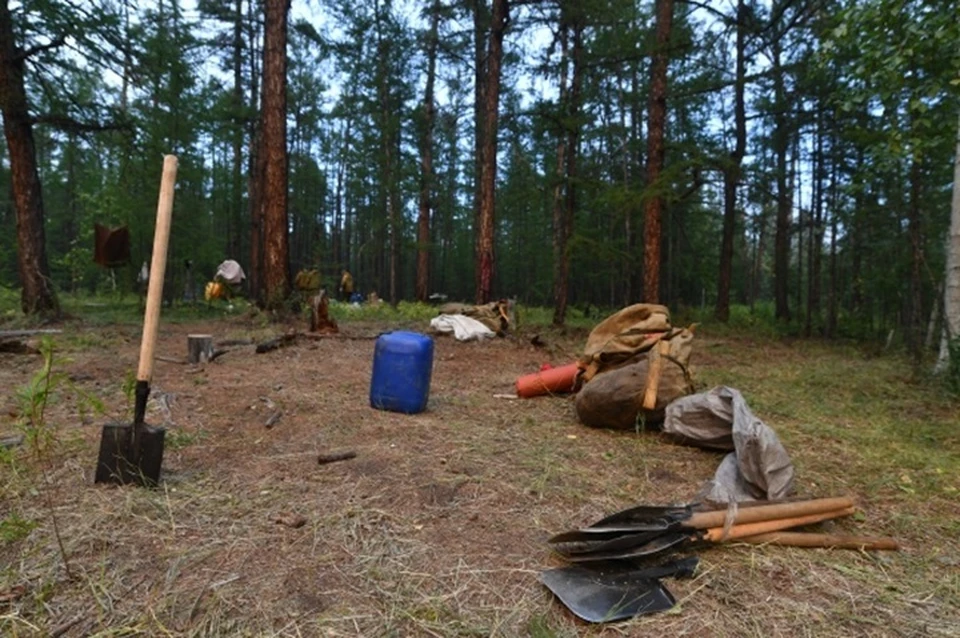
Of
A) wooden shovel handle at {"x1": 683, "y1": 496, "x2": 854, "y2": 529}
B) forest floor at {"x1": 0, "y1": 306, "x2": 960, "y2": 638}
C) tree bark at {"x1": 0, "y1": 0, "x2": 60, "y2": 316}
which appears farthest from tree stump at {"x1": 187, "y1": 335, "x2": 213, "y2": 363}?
wooden shovel handle at {"x1": 683, "y1": 496, "x2": 854, "y2": 529}

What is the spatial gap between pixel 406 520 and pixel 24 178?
9658 mm

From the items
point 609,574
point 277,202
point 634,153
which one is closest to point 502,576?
point 609,574

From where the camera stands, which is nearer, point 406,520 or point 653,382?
point 406,520

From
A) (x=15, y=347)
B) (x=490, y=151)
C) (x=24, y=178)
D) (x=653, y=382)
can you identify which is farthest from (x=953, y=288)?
(x=24, y=178)

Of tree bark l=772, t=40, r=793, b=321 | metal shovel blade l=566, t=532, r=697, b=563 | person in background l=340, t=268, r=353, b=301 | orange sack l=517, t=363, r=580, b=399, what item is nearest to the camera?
metal shovel blade l=566, t=532, r=697, b=563

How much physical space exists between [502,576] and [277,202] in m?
7.85

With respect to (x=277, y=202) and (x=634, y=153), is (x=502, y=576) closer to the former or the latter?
(x=277, y=202)

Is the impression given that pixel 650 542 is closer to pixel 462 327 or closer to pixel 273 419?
pixel 273 419

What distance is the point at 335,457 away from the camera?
8.85 feet

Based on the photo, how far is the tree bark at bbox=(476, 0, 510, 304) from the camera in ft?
30.7

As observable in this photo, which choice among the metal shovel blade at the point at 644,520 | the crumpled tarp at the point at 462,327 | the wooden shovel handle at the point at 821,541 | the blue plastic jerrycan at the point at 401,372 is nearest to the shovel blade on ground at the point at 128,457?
the blue plastic jerrycan at the point at 401,372

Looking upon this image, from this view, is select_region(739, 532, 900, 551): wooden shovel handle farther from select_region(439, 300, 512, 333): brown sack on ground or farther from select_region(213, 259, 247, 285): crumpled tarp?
select_region(213, 259, 247, 285): crumpled tarp

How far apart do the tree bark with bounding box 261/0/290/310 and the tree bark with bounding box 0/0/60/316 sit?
3.51 m

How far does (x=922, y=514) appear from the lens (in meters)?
2.39
